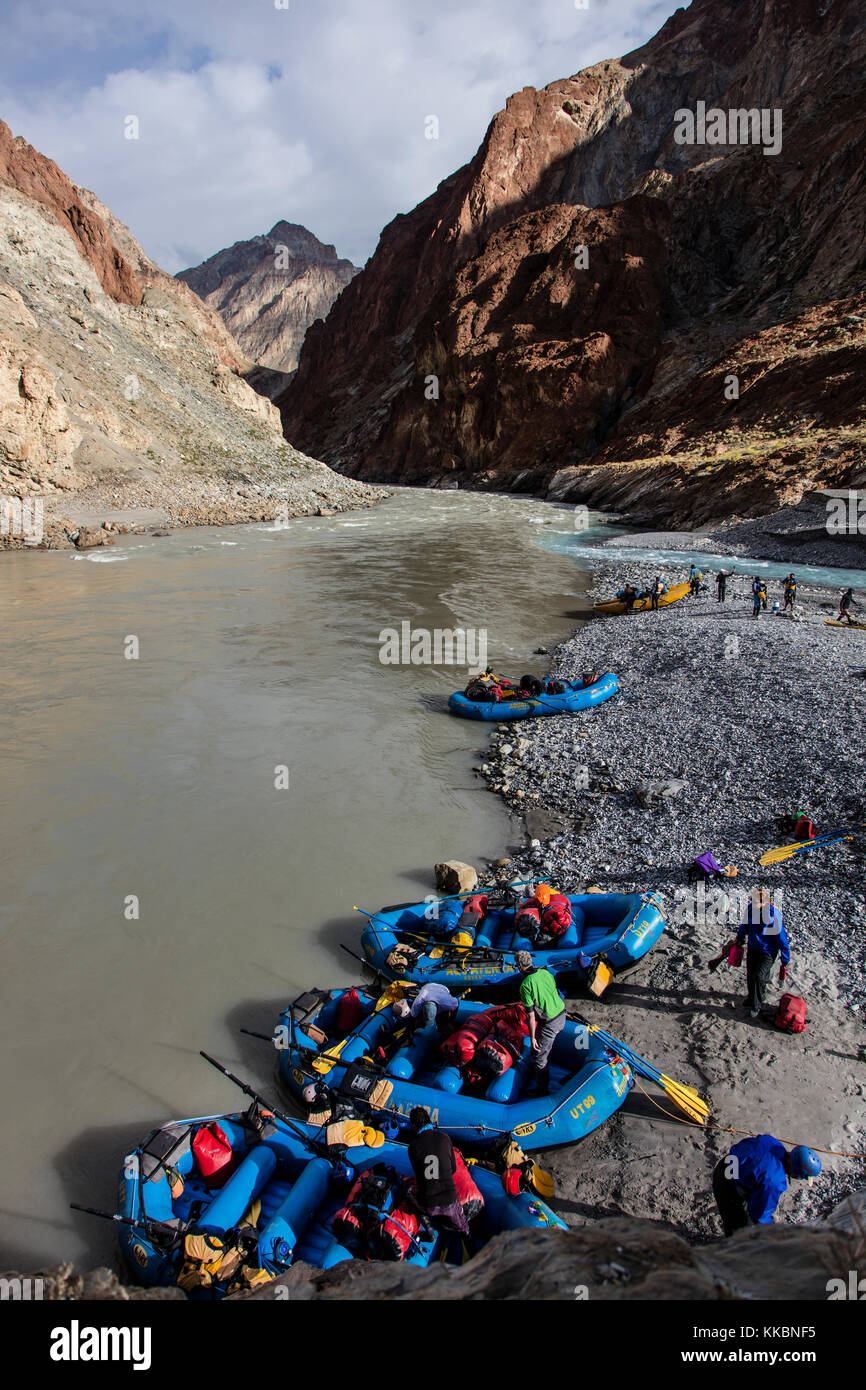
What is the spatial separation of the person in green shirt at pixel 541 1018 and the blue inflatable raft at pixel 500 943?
94 centimetres

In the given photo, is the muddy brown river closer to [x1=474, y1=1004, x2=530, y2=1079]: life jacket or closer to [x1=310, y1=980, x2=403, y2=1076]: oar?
[x1=310, y1=980, x2=403, y2=1076]: oar

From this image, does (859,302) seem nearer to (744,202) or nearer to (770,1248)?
(744,202)

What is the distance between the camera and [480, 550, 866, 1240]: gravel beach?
503 centimetres

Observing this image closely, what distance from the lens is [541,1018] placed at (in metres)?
5.60

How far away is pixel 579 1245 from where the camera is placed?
9.87 feet

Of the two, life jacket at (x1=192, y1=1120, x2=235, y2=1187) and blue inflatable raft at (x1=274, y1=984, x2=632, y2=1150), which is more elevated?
blue inflatable raft at (x1=274, y1=984, x2=632, y2=1150)

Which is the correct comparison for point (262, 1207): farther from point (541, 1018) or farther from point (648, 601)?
point (648, 601)

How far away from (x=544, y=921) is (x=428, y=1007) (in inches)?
60.3

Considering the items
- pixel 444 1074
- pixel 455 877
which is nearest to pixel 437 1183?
pixel 444 1074

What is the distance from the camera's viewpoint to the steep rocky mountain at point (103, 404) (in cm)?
3488

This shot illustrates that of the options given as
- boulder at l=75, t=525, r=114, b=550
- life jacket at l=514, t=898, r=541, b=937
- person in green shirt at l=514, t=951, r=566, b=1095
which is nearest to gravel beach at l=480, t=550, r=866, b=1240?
person in green shirt at l=514, t=951, r=566, b=1095

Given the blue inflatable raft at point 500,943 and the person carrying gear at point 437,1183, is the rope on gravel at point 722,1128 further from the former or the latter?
the person carrying gear at point 437,1183

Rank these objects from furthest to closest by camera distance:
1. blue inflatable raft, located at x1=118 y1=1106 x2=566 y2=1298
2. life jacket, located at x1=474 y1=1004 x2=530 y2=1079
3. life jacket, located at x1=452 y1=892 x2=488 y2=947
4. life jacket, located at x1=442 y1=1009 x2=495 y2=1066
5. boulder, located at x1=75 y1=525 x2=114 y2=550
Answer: boulder, located at x1=75 y1=525 x2=114 y2=550 < life jacket, located at x1=452 y1=892 x2=488 y2=947 < life jacket, located at x1=442 y1=1009 x2=495 y2=1066 < life jacket, located at x1=474 y1=1004 x2=530 y2=1079 < blue inflatable raft, located at x1=118 y1=1106 x2=566 y2=1298

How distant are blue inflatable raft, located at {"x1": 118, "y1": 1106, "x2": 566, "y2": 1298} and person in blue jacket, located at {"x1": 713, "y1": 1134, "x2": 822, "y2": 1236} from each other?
1032 millimetres
